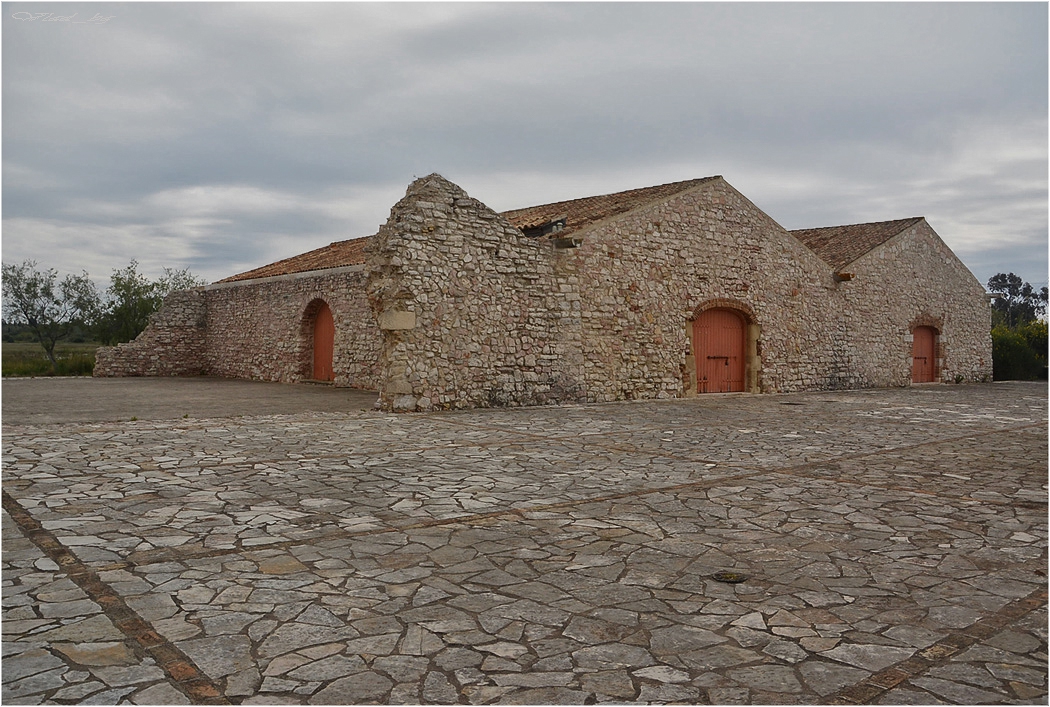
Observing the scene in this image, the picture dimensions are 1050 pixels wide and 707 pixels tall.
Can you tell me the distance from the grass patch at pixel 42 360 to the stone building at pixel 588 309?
9.05ft

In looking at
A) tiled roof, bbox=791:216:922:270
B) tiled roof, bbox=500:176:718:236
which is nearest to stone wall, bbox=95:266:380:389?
tiled roof, bbox=500:176:718:236

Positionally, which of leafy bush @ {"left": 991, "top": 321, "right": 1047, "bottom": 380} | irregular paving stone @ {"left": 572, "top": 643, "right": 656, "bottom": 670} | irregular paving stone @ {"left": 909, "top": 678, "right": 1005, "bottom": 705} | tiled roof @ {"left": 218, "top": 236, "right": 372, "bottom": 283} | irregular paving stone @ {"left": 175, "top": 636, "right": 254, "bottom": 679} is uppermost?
tiled roof @ {"left": 218, "top": 236, "right": 372, "bottom": 283}

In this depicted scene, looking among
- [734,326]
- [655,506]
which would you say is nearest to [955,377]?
[734,326]

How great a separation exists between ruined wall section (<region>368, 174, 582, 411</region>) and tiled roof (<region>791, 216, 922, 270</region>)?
10.0m

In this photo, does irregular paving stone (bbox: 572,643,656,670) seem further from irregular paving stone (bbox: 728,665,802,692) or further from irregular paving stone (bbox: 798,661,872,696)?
irregular paving stone (bbox: 798,661,872,696)

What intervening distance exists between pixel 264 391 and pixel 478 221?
7.25 m

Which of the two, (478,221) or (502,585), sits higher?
(478,221)

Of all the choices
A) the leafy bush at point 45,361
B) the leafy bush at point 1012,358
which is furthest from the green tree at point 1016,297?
the leafy bush at point 45,361

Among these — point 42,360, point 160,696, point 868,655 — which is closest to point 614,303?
point 868,655

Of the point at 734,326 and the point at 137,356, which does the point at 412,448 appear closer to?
the point at 734,326

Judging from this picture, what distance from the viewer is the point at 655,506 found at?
557cm

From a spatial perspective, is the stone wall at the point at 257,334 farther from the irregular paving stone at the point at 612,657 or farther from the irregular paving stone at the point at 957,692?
the irregular paving stone at the point at 957,692

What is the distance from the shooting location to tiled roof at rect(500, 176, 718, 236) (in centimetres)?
1603

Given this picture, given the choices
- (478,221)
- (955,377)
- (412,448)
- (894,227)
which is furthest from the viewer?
(955,377)
